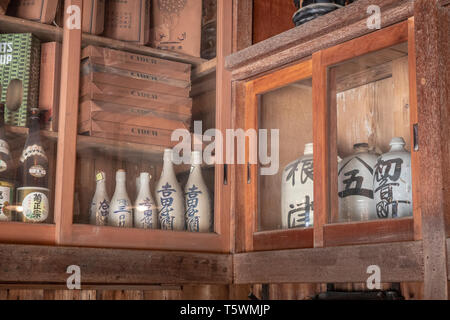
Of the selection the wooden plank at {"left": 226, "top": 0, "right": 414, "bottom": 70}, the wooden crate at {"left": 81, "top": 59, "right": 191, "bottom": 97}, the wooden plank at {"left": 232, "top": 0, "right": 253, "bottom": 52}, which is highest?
the wooden plank at {"left": 232, "top": 0, "right": 253, "bottom": 52}

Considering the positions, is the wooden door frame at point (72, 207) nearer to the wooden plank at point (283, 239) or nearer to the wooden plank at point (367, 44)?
the wooden plank at point (283, 239)

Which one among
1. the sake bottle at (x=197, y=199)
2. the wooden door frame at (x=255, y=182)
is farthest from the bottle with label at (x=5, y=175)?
the wooden door frame at (x=255, y=182)

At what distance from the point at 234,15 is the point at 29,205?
82 centimetres

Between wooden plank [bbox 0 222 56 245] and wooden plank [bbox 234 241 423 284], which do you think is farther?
wooden plank [bbox 0 222 56 245]

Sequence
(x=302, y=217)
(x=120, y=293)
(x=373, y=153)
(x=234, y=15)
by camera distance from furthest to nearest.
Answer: (x=120, y=293) < (x=234, y=15) < (x=302, y=217) < (x=373, y=153)

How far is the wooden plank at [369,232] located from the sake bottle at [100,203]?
22.0 inches

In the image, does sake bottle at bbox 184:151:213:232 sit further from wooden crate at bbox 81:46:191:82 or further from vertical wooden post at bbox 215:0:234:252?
Answer: wooden crate at bbox 81:46:191:82

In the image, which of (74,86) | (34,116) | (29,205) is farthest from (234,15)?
(29,205)

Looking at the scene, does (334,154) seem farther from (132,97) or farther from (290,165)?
(132,97)

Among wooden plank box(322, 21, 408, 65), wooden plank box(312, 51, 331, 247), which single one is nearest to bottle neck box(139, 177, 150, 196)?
wooden plank box(312, 51, 331, 247)

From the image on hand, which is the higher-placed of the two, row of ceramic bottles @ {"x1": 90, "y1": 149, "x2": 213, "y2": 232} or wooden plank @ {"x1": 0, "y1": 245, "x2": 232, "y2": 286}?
row of ceramic bottles @ {"x1": 90, "y1": 149, "x2": 213, "y2": 232}

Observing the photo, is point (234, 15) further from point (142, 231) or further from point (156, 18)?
point (142, 231)

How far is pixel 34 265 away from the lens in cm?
148

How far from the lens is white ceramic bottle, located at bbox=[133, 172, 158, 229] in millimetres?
1684
